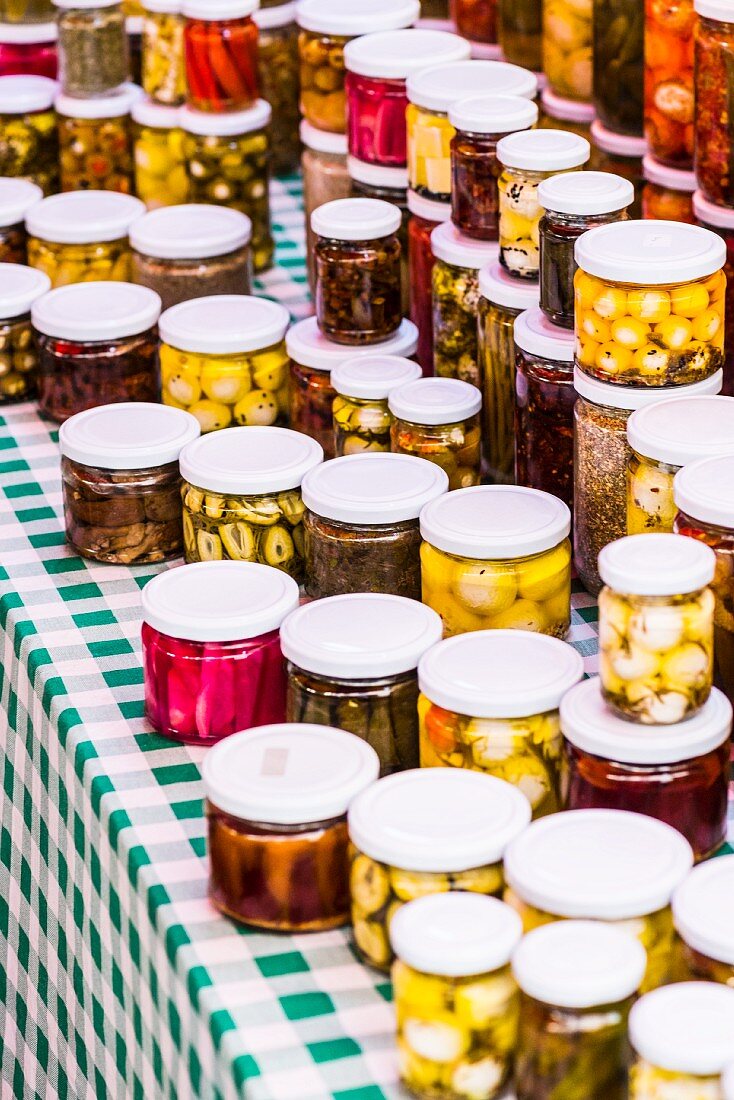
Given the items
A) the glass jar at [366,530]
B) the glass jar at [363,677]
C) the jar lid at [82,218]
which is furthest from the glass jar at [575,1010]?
the jar lid at [82,218]

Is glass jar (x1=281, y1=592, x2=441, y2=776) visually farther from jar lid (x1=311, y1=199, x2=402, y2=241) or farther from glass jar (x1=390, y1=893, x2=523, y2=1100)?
jar lid (x1=311, y1=199, x2=402, y2=241)

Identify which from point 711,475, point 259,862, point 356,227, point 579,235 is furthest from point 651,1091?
point 356,227

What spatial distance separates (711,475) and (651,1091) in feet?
1.77

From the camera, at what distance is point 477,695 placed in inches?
55.9

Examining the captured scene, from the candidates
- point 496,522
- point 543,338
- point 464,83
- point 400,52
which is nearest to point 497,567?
point 496,522

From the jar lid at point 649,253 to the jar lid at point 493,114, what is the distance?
0.25 meters

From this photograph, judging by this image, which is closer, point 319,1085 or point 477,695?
point 319,1085

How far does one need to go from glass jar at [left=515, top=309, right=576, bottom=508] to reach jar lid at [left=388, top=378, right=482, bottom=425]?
0.16ft

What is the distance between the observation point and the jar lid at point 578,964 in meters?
1.16

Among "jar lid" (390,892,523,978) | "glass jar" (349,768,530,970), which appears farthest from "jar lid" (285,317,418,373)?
"jar lid" (390,892,523,978)

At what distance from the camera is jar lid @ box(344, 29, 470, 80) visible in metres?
2.14

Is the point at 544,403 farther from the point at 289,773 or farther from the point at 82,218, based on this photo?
the point at 82,218

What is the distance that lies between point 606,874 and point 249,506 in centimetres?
65

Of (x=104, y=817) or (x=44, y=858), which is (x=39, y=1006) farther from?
(x=104, y=817)
